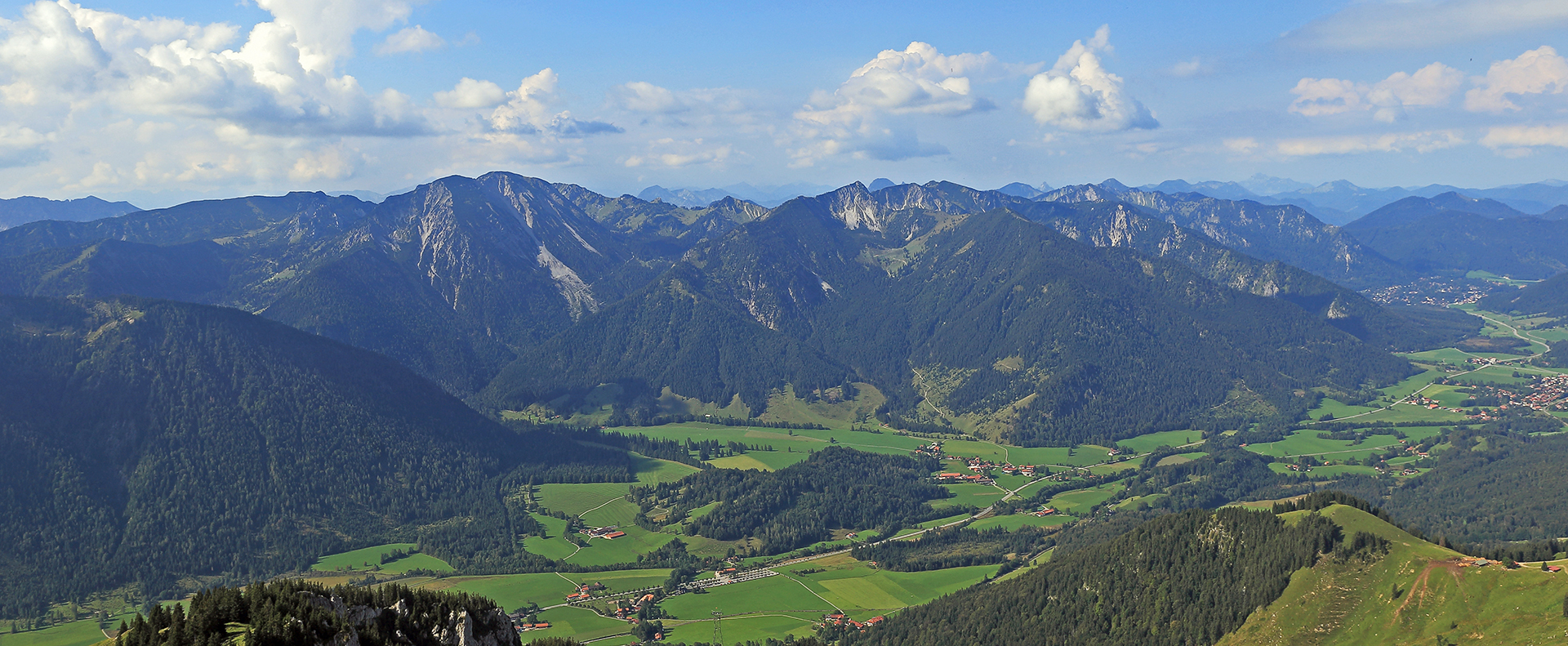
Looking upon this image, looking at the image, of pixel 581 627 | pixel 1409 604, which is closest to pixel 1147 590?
pixel 1409 604

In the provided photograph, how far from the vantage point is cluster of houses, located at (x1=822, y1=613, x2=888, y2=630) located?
191m

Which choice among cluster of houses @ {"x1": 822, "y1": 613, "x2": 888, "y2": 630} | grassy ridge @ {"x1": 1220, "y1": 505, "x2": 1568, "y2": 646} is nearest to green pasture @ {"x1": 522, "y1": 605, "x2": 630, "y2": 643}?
cluster of houses @ {"x1": 822, "y1": 613, "x2": 888, "y2": 630}

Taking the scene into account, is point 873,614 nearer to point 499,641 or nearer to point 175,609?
point 499,641

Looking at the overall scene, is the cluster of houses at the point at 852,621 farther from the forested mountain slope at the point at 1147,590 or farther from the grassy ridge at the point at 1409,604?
the grassy ridge at the point at 1409,604

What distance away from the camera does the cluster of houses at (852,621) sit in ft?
627

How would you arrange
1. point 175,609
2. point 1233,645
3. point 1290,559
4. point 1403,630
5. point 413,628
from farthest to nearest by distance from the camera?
point 1290,559, point 1233,645, point 1403,630, point 413,628, point 175,609

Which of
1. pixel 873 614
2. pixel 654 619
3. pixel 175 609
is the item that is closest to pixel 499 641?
pixel 175 609

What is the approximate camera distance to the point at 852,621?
194750 millimetres

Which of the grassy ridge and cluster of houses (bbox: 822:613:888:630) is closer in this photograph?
the grassy ridge

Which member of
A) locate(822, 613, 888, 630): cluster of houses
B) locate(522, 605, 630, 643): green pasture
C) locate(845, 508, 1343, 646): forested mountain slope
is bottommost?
locate(822, 613, 888, 630): cluster of houses

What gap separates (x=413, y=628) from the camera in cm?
9975

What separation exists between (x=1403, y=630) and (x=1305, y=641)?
11.5 meters

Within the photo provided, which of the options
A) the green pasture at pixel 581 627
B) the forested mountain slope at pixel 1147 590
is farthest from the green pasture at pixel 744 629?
the forested mountain slope at pixel 1147 590

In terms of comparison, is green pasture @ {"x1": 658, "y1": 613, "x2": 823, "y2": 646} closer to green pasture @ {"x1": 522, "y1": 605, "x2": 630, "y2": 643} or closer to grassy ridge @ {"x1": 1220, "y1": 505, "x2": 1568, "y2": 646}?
green pasture @ {"x1": 522, "y1": 605, "x2": 630, "y2": 643}
